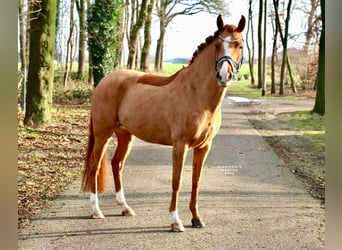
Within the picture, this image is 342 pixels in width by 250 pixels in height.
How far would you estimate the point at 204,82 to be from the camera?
7.69ft

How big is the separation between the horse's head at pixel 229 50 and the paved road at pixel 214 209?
2.61 ft

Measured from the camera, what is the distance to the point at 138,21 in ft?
8.08

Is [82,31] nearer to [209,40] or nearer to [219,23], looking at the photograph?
[209,40]

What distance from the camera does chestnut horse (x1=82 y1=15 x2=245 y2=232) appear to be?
2.11m

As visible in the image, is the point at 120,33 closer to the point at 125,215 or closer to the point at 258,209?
the point at 125,215

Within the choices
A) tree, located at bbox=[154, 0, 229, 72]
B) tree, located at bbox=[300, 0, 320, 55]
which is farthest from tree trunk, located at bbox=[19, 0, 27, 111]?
tree, located at bbox=[300, 0, 320, 55]

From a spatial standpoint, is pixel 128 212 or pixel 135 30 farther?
pixel 128 212

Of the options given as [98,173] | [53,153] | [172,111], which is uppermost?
[172,111]

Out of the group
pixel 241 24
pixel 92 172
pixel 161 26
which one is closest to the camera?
pixel 241 24

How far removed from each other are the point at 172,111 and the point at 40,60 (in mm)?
839

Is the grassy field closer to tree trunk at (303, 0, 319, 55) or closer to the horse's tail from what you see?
the horse's tail

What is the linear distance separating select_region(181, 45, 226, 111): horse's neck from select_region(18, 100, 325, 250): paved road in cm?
47

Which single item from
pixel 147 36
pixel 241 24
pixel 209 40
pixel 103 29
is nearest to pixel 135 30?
pixel 147 36
